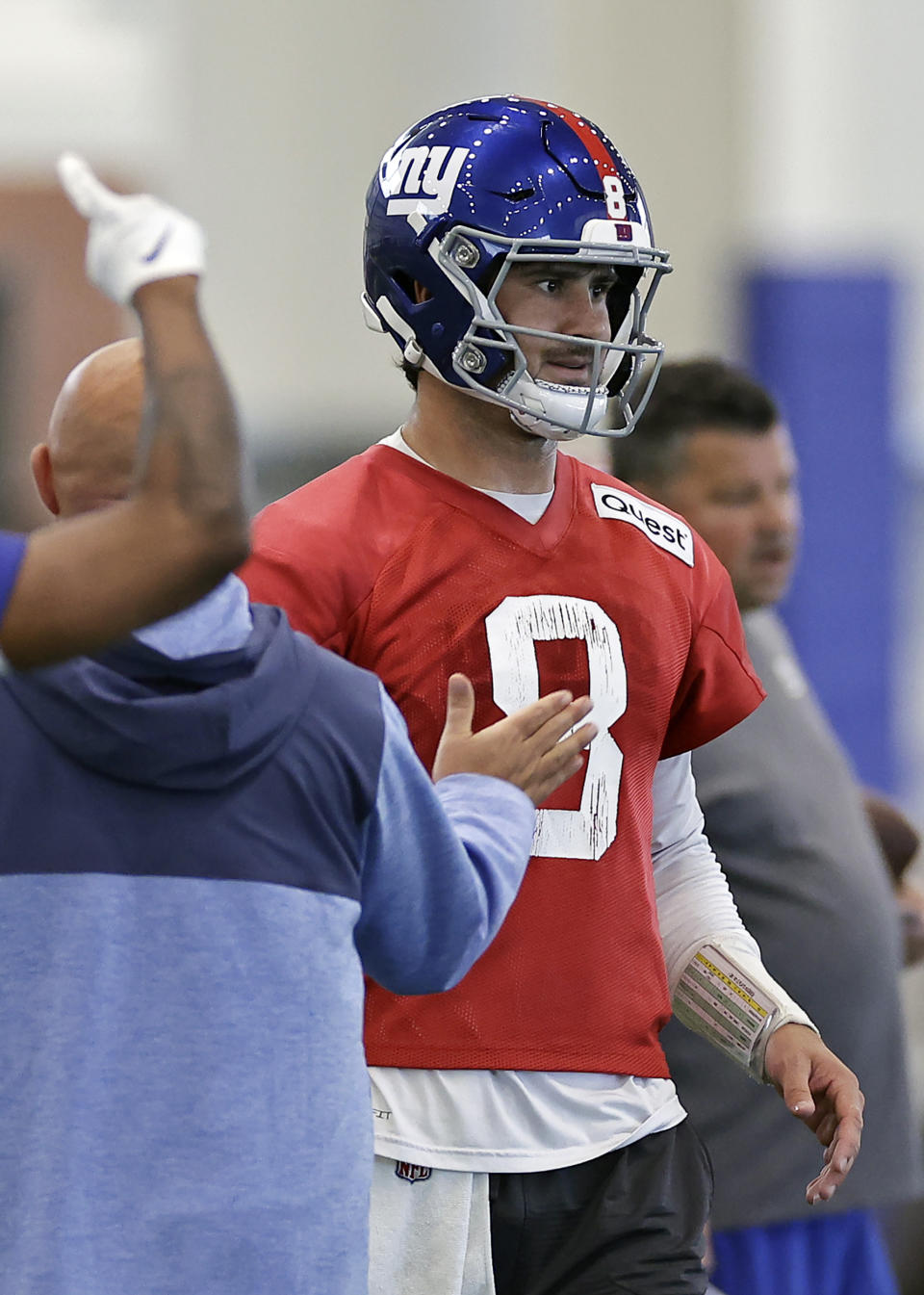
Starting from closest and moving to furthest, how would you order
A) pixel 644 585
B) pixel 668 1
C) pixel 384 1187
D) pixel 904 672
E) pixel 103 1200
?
pixel 103 1200, pixel 384 1187, pixel 644 585, pixel 904 672, pixel 668 1

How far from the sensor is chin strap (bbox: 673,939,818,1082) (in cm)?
231

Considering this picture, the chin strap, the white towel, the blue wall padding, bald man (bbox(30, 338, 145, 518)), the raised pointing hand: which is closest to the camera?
bald man (bbox(30, 338, 145, 518))

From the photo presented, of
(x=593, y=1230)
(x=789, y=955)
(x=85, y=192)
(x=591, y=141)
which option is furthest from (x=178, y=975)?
(x=789, y=955)

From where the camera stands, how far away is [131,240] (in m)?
1.51

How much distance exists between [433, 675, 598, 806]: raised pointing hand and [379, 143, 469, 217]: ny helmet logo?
594mm

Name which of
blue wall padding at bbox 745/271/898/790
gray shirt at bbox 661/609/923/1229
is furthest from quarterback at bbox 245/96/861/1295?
blue wall padding at bbox 745/271/898/790

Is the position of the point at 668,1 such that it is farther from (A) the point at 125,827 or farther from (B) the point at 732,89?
(A) the point at 125,827

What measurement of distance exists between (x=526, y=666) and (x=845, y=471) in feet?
25.5

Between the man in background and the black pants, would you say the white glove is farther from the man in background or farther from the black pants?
the man in background

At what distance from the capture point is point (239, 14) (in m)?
11.6

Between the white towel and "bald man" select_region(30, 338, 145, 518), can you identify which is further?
the white towel

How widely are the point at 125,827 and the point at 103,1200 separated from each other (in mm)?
288

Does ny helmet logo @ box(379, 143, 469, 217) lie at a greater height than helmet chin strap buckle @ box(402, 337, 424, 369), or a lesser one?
greater

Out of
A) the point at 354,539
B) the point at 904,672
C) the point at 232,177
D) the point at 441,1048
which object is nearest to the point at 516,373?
the point at 354,539
